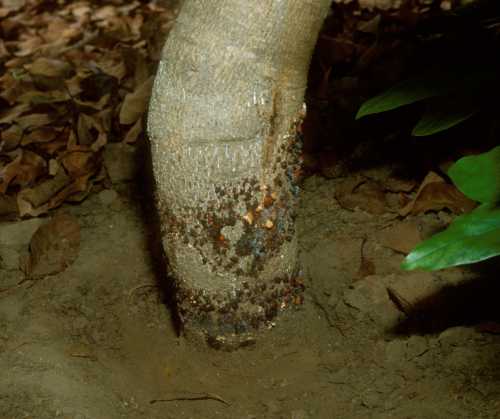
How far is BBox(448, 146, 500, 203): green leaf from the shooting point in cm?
124

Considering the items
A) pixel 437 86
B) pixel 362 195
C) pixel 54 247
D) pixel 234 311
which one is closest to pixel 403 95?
pixel 437 86

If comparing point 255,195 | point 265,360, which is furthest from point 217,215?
point 265,360

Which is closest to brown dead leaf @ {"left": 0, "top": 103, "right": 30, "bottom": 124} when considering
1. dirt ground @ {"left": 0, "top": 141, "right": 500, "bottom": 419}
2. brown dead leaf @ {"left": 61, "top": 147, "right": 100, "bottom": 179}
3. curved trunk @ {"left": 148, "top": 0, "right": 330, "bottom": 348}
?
brown dead leaf @ {"left": 61, "top": 147, "right": 100, "bottom": 179}

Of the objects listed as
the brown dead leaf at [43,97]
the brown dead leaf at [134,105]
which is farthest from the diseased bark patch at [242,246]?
the brown dead leaf at [43,97]

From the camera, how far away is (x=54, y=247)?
196 centimetres

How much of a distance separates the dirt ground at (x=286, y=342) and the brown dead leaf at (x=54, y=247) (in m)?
0.03

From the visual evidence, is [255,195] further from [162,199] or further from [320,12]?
[320,12]

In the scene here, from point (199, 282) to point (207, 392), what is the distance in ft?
0.92

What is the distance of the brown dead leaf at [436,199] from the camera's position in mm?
1879

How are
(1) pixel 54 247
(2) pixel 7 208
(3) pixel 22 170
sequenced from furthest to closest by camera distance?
(3) pixel 22 170
(2) pixel 7 208
(1) pixel 54 247

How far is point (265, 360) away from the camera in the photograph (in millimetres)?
1615

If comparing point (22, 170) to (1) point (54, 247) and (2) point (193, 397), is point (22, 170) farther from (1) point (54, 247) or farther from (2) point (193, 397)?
(2) point (193, 397)

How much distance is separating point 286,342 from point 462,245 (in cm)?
67

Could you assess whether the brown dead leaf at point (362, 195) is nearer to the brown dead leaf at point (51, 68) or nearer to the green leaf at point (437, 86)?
the green leaf at point (437, 86)
